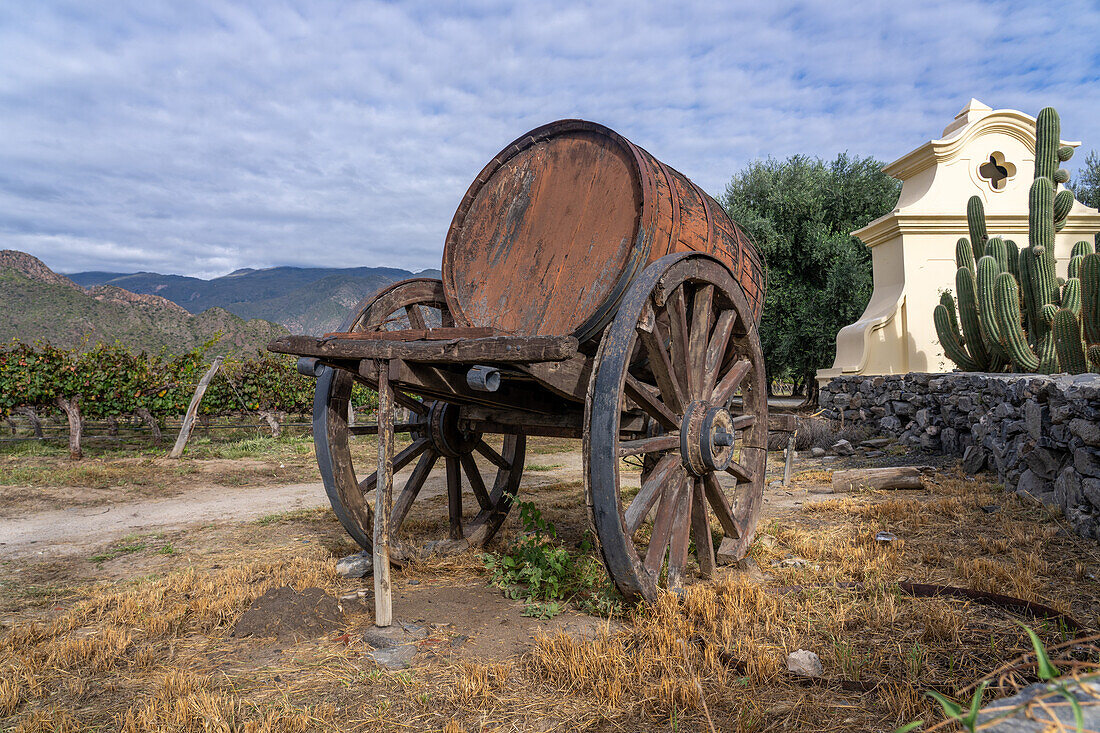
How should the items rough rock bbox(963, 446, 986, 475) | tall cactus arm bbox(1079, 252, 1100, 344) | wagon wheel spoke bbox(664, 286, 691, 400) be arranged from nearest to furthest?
wagon wheel spoke bbox(664, 286, 691, 400), rough rock bbox(963, 446, 986, 475), tall cactus arm bbox(1079, 252, 1100, 344)

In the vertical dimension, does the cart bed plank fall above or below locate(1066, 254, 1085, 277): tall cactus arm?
below

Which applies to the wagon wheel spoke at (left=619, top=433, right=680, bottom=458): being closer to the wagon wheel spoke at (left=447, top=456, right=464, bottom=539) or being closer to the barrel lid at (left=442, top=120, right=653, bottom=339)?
the barrel lid at (left=442, top=120, right=653, bottom=339)

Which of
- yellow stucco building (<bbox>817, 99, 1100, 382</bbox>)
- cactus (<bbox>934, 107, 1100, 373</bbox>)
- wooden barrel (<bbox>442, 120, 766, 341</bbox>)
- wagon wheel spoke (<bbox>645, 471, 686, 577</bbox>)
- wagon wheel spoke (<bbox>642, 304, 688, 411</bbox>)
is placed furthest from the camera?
yellow stucco building (<bbox>817, 99, 1100, 382</bbox>)

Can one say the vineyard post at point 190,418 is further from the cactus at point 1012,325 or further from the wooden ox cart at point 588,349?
the cactus at point 1012,325

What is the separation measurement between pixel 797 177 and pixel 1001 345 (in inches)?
409

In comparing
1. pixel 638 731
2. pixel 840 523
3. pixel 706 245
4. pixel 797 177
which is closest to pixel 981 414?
pixel 840 523

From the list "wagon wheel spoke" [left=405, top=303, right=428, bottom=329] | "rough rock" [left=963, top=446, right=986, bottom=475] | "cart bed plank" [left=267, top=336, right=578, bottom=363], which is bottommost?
"rough rock" [left=963, top=446, right=986, bottom=475]

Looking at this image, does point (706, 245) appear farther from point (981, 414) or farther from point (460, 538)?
point (981, 414)

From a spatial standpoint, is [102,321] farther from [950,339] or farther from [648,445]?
[648,445]

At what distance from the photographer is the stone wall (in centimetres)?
464

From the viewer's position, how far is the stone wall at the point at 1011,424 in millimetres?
4641

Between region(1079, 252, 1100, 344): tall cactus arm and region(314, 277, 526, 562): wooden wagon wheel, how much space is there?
679cm

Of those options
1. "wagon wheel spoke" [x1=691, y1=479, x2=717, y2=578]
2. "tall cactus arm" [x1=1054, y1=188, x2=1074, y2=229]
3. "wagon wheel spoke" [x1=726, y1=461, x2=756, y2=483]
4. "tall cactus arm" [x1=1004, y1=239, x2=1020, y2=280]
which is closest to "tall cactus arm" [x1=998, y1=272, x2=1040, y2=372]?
"tall cactus arm" [x1=1004, y1=239, x2=1020, y2=280]

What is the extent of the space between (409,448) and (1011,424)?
5.62 metres
